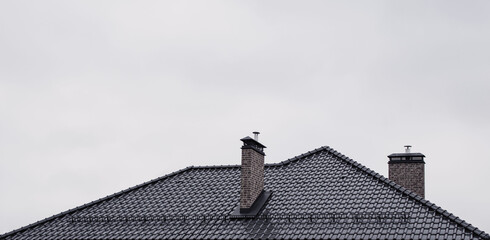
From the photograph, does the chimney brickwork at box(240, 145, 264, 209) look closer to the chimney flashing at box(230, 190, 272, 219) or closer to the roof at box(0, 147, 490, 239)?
the chimney flashing at box(230, 190, 272, 219)

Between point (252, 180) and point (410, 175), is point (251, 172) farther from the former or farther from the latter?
point (410, 175)

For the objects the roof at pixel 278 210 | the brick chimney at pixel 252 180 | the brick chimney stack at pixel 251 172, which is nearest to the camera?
the roof at pixel 278 210

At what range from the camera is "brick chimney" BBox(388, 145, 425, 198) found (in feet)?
75.1

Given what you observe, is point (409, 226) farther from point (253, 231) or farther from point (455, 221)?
point (253, 231)

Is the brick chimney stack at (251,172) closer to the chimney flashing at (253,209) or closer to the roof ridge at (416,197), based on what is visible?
the chimney flashing at (253,209)

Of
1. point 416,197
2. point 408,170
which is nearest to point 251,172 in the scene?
point 416,197

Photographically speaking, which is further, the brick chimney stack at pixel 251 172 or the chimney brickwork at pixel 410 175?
the chimney brickwork at pixel 410 175

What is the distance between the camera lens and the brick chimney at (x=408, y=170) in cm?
2289

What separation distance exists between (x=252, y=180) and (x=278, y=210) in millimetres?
1465

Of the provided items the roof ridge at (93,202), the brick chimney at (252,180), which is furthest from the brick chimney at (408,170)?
the roof ridge at (93,202)

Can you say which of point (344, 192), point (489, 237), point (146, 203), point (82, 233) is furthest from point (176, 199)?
point (489, 237)

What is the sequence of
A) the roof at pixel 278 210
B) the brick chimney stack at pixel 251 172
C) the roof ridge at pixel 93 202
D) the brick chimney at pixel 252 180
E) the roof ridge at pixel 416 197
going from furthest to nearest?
the roof ridge at pixel 93 202
the brick chimney stack at pixel 251 172
the brick chimney at pixel 252 180
the roof at pixel 278 210
the roof ridge at pixel 416 197

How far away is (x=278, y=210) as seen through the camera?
20.5 m

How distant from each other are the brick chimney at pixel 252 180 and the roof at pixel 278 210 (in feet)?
1.19
